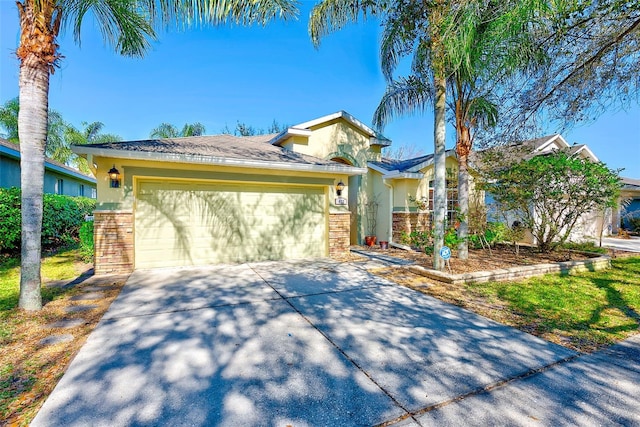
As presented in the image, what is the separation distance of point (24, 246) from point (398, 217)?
412 inches

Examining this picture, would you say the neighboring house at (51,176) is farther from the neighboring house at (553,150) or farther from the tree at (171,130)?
the neighboring house at (553,150)

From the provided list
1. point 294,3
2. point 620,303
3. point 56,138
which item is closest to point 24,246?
point 294,3

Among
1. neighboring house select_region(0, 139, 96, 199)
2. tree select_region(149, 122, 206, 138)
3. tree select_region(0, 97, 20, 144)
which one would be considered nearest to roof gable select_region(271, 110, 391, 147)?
neighboring house select_region(0, 139, 96, 199)

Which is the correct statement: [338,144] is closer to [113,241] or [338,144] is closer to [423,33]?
[423,33]

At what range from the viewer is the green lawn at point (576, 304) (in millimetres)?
4027

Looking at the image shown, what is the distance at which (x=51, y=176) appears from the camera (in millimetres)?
15852

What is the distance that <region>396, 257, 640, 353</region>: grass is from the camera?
4.02 metres

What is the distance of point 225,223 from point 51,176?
46.4ft

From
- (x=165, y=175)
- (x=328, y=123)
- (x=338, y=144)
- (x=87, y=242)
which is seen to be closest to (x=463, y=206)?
(x=338, y=144)

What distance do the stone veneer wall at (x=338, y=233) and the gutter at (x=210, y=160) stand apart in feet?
4.66

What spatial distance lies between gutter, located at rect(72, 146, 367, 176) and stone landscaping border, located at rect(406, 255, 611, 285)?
3.57m

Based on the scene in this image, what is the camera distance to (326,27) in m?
8.34

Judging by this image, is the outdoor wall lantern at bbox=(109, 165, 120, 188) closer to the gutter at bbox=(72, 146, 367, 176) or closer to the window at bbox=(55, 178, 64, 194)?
the gutter at bbox=(72, 146, 367, 176)

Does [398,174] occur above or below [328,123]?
below
